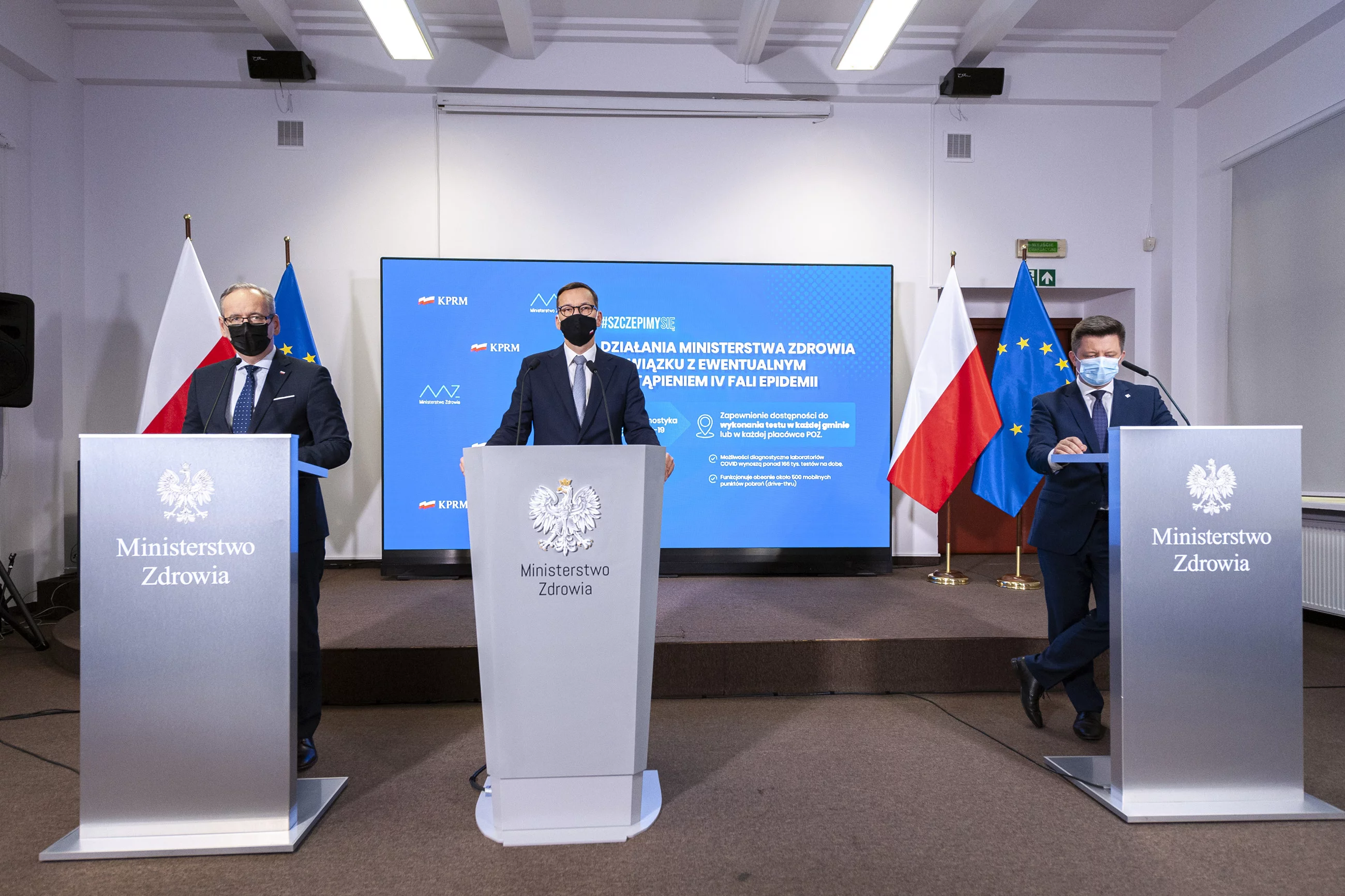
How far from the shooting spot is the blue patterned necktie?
2.47 meters

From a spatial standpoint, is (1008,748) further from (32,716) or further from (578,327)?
(32,716)

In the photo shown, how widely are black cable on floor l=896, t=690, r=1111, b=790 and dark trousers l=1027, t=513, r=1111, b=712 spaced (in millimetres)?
280

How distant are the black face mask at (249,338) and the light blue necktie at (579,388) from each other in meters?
1.04

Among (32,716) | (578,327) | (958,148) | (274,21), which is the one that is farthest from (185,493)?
(958,148)

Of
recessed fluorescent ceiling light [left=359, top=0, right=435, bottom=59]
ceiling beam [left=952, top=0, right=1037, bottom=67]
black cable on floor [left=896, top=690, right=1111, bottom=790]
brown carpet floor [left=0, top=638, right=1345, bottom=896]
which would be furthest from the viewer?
ceiling beam [left=952, top=0, right=1037, bottom=67]

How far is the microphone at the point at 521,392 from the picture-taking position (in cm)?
245

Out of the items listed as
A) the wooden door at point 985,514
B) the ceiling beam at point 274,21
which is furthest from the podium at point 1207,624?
the ceiling beam at point 274,21

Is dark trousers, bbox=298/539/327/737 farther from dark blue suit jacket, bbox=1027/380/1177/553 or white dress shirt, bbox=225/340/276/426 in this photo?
dark blue suit jacket, bbox=1027/380/1177/553

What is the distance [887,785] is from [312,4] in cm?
548

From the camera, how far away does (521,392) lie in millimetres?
2467

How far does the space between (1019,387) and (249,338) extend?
4234mm

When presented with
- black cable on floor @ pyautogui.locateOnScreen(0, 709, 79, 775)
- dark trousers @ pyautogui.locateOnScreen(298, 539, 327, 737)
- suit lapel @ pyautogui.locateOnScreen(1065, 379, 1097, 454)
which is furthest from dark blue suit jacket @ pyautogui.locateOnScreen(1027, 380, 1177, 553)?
black cable on floor @ pyautogui.locateOnScreen(0, 709, 79, 775)

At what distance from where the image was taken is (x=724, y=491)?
198 inches

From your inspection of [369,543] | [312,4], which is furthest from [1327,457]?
[312,4]
